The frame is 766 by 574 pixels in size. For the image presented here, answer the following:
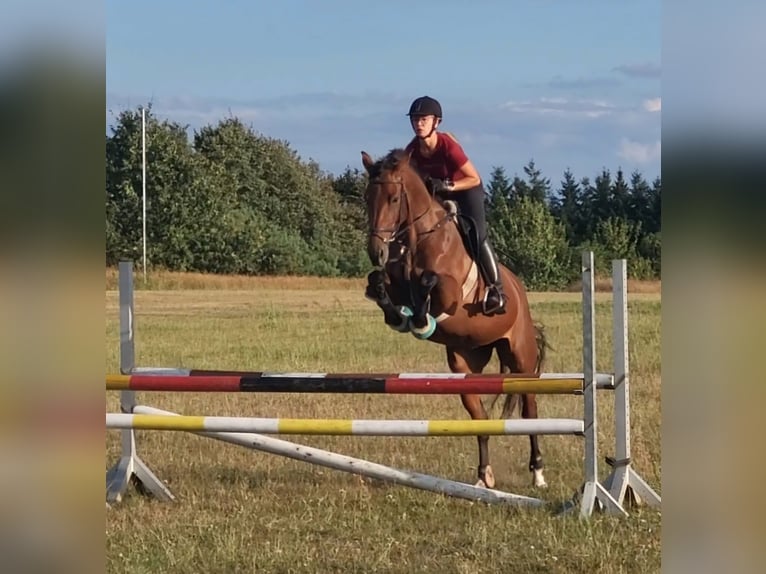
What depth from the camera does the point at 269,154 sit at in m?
16.8

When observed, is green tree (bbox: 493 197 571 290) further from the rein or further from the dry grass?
the dry grass

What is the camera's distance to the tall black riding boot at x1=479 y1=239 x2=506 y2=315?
4.54 m

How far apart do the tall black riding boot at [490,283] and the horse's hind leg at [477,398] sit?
0.30 metres

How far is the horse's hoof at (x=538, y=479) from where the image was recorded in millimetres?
4541

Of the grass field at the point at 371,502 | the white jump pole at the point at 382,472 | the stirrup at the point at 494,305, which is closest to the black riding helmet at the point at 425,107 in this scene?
the stirrup at the point at 494,305

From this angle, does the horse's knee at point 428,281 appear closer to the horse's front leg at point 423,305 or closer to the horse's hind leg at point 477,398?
the horse's front leg at point 423,305

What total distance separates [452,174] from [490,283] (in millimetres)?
599

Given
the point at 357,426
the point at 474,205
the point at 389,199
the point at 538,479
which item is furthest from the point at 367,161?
the point at 538,479

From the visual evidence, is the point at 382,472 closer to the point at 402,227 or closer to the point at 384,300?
the point at 384,300

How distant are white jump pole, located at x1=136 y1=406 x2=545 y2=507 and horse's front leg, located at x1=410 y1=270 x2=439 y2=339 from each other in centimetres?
74

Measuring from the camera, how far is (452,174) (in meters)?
4.48

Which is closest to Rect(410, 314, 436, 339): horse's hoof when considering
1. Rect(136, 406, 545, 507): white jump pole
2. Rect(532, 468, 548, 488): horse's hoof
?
Rect(136, 406, 545, 507): white jump pole
